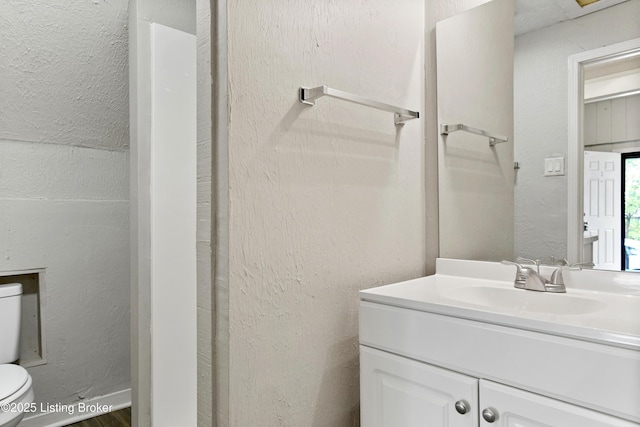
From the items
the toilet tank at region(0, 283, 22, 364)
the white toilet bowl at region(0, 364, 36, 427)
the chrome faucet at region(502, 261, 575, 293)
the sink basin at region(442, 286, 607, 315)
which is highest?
the chrome faucet at region(502, 261, 575, 293)

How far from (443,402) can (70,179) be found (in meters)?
2.02

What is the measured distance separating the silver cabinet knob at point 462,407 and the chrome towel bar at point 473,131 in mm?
866

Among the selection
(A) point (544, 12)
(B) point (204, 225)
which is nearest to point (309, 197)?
(B) point (204, 225)

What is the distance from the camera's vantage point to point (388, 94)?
132 centimetres

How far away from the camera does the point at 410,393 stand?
98 cm

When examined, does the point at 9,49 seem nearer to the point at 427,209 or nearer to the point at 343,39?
the point at 343,39

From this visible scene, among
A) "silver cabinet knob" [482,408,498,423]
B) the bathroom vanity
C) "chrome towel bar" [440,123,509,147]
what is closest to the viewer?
the bathroom vanity

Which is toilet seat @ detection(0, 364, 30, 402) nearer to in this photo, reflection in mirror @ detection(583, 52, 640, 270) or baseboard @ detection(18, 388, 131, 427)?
baseboard @ detection(18, 388, 131, 427)

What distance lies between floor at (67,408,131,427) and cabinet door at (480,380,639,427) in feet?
6.13

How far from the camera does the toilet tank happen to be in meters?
1.74

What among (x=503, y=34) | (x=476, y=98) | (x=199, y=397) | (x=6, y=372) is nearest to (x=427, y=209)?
(x=476, y=98)

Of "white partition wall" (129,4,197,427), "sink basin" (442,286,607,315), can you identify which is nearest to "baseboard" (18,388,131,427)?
"white partition wall" (129,4,197,427)

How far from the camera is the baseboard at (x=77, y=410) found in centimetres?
190

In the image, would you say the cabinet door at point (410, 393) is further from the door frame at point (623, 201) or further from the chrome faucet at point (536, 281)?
the door frame at point (623, 201)
